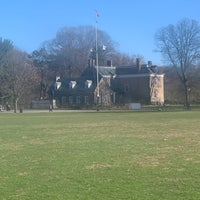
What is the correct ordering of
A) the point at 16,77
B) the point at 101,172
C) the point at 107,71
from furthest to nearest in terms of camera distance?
the point at 107,71 → the point at 16,77 → the point at 101,172

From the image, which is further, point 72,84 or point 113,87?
point 72,84

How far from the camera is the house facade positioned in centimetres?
10450

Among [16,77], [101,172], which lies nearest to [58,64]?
[16,77]

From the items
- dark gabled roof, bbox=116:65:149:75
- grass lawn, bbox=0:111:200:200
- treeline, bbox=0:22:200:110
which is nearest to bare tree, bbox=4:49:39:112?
treeline, bbox=0:22:200:110

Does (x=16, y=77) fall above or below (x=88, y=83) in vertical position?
above

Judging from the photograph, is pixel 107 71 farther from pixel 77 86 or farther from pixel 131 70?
pixel 77 86

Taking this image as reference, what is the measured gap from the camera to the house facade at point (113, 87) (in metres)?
104

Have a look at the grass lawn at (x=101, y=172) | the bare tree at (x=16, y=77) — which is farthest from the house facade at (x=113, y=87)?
the grass lawn at (x=101, y=172)

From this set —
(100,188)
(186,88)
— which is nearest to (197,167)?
(100,188)

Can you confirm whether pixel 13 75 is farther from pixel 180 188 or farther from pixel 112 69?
pixel 180 188

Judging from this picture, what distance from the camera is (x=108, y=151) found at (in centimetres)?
1616

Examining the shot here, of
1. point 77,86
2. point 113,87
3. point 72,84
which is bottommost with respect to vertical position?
point 113,87

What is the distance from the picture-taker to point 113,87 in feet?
359

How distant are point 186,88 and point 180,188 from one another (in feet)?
250
